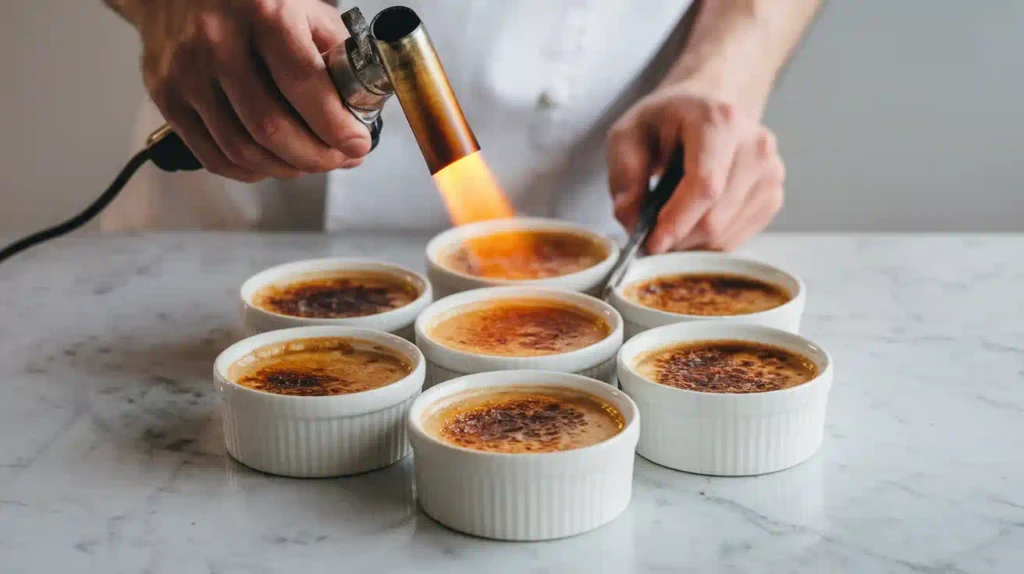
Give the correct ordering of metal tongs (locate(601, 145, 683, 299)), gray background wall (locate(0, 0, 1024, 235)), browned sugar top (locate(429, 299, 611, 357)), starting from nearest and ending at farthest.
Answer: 1. browned sugar top (locate(429, 299, 611, 357))
2. metal tongs (locate(601, 145, 683, 299))
3. gray background wall (locate(0, 0, 1024, 235))

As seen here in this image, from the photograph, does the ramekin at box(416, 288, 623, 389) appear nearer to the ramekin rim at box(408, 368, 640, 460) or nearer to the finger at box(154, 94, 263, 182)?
the ramekin rim at box(408, 368, 640, 460)

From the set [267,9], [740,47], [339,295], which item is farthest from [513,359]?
[740,47]

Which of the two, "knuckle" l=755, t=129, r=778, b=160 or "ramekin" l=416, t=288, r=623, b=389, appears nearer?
"ramekin" l=416, t=288, r=623, b=389

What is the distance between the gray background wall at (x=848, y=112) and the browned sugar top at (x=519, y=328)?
1.73 metres

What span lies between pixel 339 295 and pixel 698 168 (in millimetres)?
556

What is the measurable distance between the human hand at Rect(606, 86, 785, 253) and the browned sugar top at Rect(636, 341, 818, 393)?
1.24 ft

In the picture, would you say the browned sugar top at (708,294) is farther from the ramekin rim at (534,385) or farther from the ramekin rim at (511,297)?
the ramekin rim at (534,385)

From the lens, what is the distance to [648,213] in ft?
5.74

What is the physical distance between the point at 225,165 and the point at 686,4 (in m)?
0.91

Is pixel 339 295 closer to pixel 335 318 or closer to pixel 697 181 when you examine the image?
pixel 335 318

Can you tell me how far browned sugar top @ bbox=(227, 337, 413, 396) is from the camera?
50.3 inches

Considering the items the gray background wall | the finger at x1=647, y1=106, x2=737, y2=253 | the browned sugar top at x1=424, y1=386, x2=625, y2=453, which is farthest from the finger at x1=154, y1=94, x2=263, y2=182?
the gray background wall

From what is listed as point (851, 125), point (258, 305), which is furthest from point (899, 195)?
point (258, 305)

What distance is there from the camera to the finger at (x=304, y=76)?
4.26 ft
